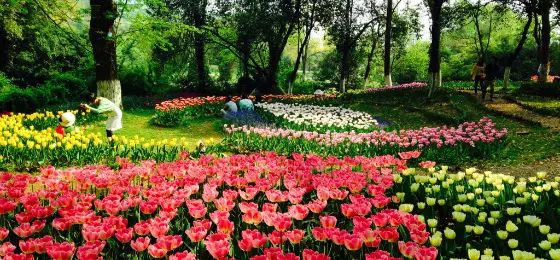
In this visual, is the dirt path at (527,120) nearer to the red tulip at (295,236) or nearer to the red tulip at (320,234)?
the red tulip at (320,234)

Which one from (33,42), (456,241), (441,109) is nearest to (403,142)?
(456,241)

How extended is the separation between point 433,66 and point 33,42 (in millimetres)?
23319

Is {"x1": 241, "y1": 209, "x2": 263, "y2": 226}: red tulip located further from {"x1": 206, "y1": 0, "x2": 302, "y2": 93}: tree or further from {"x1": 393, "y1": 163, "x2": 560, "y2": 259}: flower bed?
{"x1": 206, "y1": 0, "x2": 302, "y2": 93}: tree

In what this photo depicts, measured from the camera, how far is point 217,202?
12.6 ft

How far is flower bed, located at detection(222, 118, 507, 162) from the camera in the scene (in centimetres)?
894

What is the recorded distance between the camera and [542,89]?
808 inches

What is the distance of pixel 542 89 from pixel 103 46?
19.0 meters

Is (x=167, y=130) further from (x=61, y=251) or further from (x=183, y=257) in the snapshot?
(x=183, y=257)

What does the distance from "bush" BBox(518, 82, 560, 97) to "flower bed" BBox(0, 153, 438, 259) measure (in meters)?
17.8

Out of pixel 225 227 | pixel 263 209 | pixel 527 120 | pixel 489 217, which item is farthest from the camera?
pixel 527 120

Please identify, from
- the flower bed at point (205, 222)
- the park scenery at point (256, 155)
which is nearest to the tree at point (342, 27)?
the park scenery at point (256, 155)

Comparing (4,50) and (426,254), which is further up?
(4,50)

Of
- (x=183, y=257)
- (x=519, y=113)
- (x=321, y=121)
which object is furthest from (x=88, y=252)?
(x=519, y=113)

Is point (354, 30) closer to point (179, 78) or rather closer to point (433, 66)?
point (433, 66)
